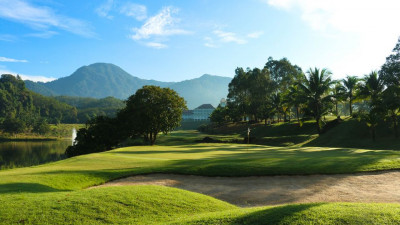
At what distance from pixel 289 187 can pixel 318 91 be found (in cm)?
3393

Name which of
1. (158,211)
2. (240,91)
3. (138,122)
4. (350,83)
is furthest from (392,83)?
(240,91)

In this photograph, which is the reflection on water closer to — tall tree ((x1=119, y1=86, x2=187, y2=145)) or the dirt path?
tall tree ((x1=119, y1=86, x2=187, y2=145))

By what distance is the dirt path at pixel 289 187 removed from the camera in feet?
38.4

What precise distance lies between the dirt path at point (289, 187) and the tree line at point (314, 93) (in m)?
25.3

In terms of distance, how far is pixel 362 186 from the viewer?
13328mm

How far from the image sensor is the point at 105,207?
8727 mm

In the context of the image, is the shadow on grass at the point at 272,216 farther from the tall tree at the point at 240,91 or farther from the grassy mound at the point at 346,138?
the tall tree at the point at 240,91

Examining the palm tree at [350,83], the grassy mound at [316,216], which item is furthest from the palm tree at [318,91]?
the grassy mound at [316,216]

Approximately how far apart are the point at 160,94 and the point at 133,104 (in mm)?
5068

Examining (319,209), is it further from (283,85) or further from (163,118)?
(283,85)

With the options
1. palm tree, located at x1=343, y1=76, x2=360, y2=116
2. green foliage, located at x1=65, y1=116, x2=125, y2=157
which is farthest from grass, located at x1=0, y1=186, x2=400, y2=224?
palm tree, located at x1=343, y1=76, x2=360, y2=116

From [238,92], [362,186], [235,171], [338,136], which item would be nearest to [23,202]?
[235,171]

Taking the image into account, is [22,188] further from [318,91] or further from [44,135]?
[44,135]

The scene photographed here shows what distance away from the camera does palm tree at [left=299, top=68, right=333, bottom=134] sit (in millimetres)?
43188
